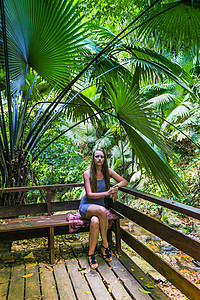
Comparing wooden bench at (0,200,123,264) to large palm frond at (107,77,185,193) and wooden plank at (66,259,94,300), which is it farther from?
large palm frond at (107,77,185,193)

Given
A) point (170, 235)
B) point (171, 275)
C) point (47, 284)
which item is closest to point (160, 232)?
point (170, 235)

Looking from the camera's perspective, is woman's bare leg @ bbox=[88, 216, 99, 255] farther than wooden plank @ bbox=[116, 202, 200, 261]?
Yes

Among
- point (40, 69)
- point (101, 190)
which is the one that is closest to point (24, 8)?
point (40, 69)

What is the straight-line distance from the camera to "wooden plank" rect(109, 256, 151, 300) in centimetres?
178

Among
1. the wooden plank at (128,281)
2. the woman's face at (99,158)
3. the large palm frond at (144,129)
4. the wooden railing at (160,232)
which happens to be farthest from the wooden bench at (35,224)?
the large palm frond at (144,129)

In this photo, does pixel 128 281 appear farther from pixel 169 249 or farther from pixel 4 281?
pixel 169 249

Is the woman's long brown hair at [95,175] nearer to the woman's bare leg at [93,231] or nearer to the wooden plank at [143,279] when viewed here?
the woman's bare leg at [93,231]

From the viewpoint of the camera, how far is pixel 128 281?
1.98 metres

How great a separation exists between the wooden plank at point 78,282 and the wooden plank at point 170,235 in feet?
2.45

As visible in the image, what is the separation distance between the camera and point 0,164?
8.55 feet

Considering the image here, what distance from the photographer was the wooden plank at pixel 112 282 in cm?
179

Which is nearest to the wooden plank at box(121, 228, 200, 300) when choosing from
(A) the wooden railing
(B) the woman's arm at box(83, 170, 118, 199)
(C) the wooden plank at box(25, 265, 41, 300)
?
(A) the wooden railing

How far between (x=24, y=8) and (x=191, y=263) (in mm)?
4097

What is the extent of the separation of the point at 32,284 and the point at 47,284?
13cm
